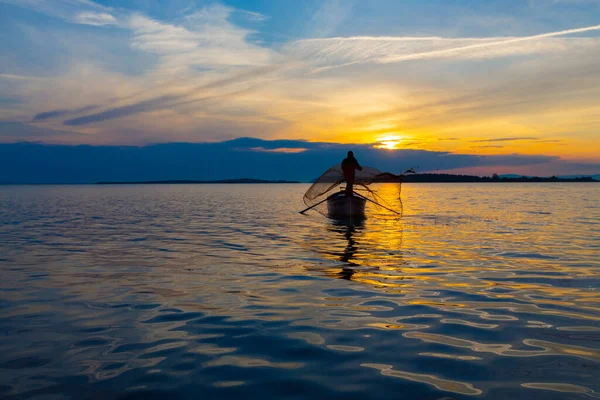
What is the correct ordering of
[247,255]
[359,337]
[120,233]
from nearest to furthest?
[359,337], [247,255], [120,233]

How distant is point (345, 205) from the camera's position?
29.3 m

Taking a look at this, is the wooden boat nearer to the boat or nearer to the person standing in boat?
the boat

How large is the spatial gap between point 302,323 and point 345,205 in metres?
21.2

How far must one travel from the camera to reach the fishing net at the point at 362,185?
92.3 feet

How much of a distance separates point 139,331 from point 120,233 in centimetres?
1685

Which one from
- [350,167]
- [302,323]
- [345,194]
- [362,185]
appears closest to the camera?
[302,323]

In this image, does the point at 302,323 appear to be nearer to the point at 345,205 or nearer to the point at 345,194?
the point at 345,194

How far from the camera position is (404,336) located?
756 cm

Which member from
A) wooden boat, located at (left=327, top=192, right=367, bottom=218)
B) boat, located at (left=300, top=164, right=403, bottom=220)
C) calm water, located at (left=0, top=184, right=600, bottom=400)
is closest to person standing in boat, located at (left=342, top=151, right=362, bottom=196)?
boat, located at (left=300, top=164, right=403, bottom=220)

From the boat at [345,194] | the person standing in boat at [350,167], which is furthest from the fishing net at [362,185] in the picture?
the person standing in boat at [350,167]

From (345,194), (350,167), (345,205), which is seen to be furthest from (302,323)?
(345,205)

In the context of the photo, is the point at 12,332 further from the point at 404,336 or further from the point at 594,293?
the point at 594,293

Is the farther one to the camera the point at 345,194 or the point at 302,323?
the point at 345,194

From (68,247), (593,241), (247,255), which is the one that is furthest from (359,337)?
(593,241)
